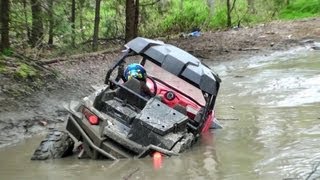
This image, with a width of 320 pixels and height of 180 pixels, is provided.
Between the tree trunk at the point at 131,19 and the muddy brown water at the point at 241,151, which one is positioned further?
the tree trunk at the point at 131,19

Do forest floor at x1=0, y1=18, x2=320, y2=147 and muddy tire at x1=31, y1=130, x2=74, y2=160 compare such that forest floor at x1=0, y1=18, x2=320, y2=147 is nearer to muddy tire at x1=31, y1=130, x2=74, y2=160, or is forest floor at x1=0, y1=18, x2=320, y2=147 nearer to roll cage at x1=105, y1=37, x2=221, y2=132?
muddy tire at x1=31, y1=130, x2=74, y2=160

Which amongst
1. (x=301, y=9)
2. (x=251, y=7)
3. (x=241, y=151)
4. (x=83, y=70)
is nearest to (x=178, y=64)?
(x=241, y=151)

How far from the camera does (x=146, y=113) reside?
24.9ft

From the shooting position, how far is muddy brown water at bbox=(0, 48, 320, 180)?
22.6ft

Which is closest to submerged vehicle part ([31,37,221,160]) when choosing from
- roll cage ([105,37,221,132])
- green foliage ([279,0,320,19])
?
roll cage ([105,37,221,132])

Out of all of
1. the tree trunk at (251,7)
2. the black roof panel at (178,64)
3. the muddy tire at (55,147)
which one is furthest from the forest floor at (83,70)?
the tree trunk at (251,7)

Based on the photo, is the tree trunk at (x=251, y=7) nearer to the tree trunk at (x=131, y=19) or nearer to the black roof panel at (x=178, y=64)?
the tree trunk at (x=131, y=19)

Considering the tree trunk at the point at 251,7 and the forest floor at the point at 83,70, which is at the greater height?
the forest floor at the point at 83,70

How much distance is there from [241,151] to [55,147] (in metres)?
2.61

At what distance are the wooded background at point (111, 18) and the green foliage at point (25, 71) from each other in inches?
55.3

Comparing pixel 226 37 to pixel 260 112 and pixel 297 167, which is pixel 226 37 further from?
pixel 297 167

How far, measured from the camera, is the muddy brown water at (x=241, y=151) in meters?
6.88

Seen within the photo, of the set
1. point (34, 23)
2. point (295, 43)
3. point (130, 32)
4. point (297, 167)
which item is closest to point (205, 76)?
point (297, 167)

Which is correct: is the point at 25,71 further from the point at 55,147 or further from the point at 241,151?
the point at 241,151
